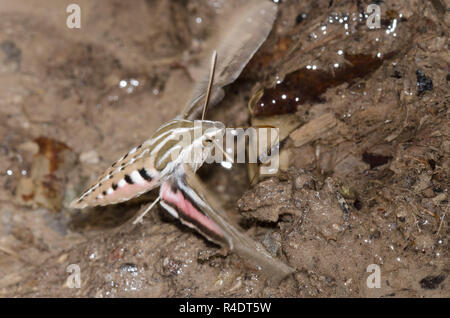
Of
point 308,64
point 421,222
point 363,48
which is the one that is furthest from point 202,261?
point 363,48

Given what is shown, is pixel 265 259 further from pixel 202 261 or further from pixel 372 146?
pixel 372 146

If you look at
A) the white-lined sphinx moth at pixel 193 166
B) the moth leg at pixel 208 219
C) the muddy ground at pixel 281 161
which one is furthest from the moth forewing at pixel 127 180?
the muddy ground at pixel 281 161

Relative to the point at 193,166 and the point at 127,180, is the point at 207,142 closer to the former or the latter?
the point at 193,166

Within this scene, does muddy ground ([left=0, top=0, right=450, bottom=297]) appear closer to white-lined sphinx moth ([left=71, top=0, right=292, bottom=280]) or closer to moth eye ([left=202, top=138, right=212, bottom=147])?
white-lined sphinx moth ([left=71, top=0, right=292, bottom=280])

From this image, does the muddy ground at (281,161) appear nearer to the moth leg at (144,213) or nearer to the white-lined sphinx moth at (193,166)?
the moth leg at (144,213)

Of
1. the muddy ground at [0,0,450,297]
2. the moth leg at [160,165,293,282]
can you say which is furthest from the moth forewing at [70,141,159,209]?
the muddy ground at [0,0,450,297]

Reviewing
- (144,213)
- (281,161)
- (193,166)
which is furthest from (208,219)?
(281,161)
